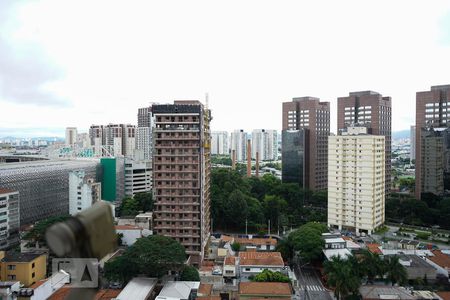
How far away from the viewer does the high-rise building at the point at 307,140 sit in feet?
77.0

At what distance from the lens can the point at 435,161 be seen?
1962 cm

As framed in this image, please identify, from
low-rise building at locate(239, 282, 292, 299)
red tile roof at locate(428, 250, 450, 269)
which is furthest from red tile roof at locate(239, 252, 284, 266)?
red tile roof at locate(428, 250, 450, 269)

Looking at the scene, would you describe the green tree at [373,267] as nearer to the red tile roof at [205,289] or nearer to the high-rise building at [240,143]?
the red tile roof at [205,289]

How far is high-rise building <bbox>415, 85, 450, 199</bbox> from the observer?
20016 millimetres

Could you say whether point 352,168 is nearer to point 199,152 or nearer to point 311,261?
point 311,261

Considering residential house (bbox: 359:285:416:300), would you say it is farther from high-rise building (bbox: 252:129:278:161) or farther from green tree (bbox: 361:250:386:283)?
high-rise building (bbox: 252:129:278:161)

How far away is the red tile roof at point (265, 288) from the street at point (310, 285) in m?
0.96

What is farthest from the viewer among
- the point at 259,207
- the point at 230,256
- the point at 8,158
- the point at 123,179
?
the point at 8,158

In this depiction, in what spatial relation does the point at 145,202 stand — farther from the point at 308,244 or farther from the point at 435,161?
the point at 435,161

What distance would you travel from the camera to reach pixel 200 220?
13.0m

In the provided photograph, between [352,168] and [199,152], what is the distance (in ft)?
23.8

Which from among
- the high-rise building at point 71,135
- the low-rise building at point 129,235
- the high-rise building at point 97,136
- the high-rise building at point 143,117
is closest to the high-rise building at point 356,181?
the low-rise building at point 129,235

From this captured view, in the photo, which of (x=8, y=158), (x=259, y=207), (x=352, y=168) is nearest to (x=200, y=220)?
(x=259, y=207)

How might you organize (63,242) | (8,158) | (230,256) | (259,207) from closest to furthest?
(63,242) < (230,256) < (259,207) < (8,158)
